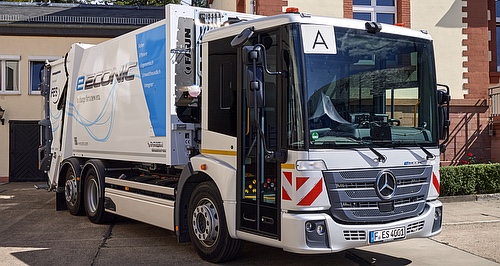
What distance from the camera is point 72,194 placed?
11703 mm

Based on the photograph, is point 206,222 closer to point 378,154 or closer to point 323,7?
point 378,154

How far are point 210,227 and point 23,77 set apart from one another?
1603cm

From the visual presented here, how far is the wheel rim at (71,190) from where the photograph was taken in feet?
Result: 38.0

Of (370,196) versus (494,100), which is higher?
(494,100)

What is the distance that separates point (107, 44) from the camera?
34.3 ft

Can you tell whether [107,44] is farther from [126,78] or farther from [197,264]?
[197,264]

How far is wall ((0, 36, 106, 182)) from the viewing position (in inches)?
834

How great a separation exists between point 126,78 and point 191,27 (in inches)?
68.0

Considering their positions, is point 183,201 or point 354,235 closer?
point 354,235

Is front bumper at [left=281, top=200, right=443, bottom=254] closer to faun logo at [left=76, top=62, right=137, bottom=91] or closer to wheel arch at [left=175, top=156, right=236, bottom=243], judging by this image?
wheel arch at [left=175, top=156, right=236, bottom=243]

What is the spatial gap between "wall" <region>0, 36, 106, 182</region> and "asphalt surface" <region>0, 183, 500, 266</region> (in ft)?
32.1

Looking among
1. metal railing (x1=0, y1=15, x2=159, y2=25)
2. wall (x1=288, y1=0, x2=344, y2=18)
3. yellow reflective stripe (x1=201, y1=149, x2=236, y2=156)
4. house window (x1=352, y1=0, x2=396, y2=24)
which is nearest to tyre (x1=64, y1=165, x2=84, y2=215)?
yellow reflective stripe (x1=201, y1=149, x2=236, y2=156)

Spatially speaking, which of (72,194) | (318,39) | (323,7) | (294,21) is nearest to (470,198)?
(323,7)

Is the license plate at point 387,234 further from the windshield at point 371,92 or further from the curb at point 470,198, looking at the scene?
the curb at point 470,198
